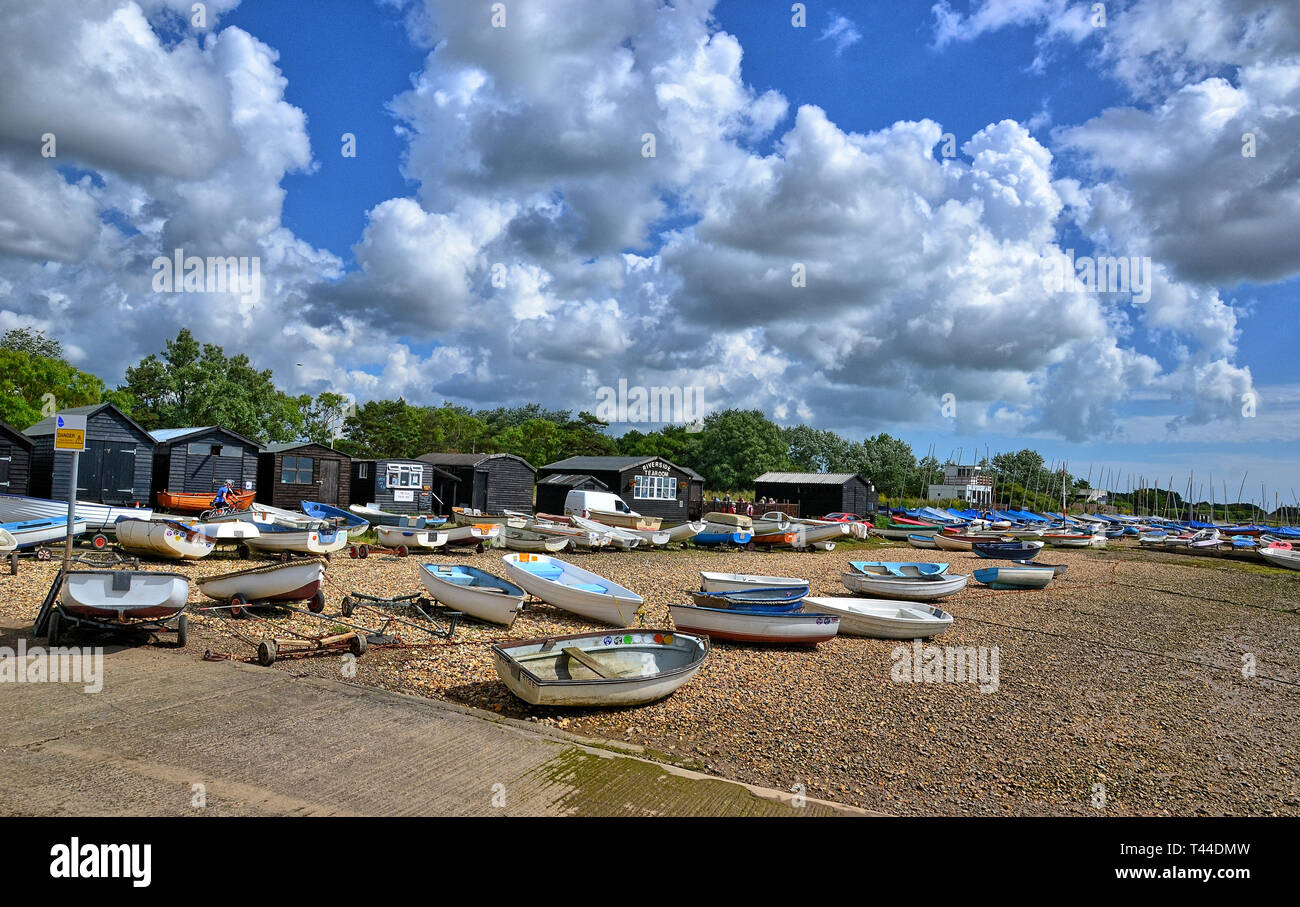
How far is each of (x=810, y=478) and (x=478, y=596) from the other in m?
47.4

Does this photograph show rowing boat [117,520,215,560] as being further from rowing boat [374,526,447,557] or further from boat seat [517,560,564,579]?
boat seat [517,560,564,579]

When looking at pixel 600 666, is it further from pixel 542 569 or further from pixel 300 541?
pixel 300 541

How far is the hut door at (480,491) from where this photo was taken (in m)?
43.7

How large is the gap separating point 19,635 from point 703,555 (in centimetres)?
2364

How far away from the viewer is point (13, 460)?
1142 inches

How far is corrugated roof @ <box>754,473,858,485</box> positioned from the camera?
55.5 meters

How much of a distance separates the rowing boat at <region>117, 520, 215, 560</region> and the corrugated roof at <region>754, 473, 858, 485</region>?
43.8 meters

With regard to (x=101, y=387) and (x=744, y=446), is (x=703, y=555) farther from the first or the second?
(x=101, y=387)

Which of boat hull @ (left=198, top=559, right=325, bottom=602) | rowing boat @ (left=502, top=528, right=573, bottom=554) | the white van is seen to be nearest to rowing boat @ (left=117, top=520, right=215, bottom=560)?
boat hull @ (left=198, top=559, right=325, bottom=602)

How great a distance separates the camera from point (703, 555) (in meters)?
31.6

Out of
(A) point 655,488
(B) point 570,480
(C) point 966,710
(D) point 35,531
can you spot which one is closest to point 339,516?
(D) point 35,531

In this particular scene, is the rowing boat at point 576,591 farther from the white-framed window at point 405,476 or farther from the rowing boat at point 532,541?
the white-framed window at point 405,476

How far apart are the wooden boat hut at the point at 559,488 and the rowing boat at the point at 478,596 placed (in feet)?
101

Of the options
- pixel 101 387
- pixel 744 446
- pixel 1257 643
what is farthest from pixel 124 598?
pixel 744 446
